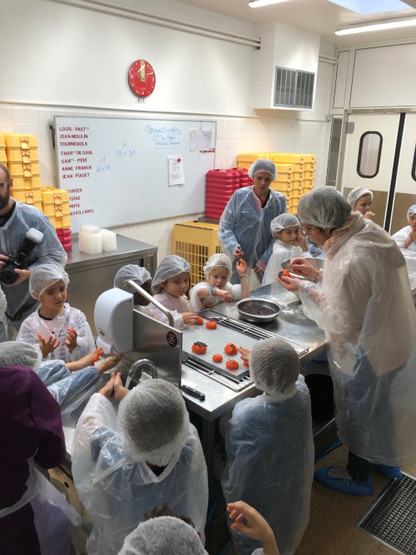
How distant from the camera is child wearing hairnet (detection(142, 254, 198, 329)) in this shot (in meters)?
2.39

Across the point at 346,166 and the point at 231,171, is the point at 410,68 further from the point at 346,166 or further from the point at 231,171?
the point at 231,171

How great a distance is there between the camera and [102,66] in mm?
3879

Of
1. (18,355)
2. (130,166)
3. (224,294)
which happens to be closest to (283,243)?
(224,294)

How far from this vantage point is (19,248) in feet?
8.50

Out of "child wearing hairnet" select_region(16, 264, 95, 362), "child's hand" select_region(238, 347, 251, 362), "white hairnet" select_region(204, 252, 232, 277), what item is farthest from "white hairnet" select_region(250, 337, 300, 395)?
"white hairnet" select_region(204, 252, 232, 277)

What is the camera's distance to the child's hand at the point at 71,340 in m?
2.12

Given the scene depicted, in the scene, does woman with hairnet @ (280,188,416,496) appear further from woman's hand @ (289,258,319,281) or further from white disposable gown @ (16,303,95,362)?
white disposable gown @ (16,303,95,362)

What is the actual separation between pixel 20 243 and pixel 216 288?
1250 mm

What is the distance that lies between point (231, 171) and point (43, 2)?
2443mm

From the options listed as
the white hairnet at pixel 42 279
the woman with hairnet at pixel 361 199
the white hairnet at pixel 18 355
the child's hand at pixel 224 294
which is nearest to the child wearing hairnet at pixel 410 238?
the woman with hairnet at pixel 361 199

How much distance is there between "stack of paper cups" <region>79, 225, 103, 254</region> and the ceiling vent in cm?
297

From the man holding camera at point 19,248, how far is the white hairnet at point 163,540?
1993 mm

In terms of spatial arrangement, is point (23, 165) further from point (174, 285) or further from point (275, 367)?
point (275, 367)

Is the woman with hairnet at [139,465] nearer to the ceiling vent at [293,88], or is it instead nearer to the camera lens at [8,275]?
the camera lens at [8,275]
